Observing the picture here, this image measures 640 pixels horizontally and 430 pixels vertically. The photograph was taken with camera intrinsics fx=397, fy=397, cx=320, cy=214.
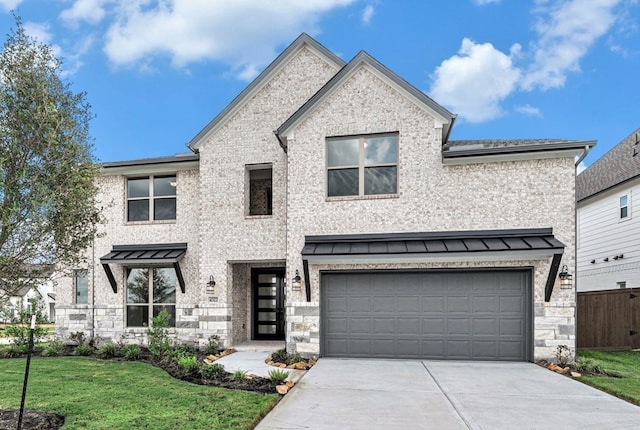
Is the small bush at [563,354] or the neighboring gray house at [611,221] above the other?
the neighboring gray house at [611,221]

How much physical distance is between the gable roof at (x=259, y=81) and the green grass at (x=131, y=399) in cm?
669

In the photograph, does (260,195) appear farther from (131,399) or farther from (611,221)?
(611,221)

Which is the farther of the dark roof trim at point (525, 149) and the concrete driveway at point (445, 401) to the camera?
the dark roof trim at point (525, 149)

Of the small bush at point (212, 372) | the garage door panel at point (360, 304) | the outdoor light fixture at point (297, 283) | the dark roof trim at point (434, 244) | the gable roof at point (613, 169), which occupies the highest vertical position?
the gable roof at point (613, 169)

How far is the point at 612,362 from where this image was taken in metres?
10.1

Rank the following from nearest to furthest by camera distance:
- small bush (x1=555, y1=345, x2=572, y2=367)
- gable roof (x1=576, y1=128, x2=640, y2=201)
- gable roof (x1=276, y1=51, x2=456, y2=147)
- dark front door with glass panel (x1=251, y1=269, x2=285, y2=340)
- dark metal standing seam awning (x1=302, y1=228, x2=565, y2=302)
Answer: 1. dark metal standing seam awning (x1=302, y1=228, x2=565, y2=302)
2. small bush (x1=555, y1=345, x2=572, y2=367)
3. gable roof (x1=276, y1=51, x2=456, y2=147)
4. dark front door with glass panel (x1=251, y1=269, x2=285, y2=340)
5. gable roof (x1=576, y1=128, x2=640, y2=201)

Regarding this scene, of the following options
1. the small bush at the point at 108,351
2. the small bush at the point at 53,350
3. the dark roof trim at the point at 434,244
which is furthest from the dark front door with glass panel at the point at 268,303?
the small bush at the point at 53,350

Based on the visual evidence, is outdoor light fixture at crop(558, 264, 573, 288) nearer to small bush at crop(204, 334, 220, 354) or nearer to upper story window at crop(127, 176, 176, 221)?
small bush at crop(204, 334, 220, 354)

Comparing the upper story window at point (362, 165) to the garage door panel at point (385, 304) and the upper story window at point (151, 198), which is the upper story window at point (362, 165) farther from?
the upper story window at point (151, 198)

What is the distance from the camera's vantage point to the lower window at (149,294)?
1226cm

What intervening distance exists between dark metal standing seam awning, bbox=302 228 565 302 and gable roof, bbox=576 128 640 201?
29.6 feet

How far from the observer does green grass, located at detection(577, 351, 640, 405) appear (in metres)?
7.19

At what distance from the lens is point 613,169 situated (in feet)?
57.3

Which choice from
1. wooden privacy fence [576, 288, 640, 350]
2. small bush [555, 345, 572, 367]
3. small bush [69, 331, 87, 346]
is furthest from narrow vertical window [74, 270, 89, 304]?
wooden privacy fence [576, 288, 640, 350]
